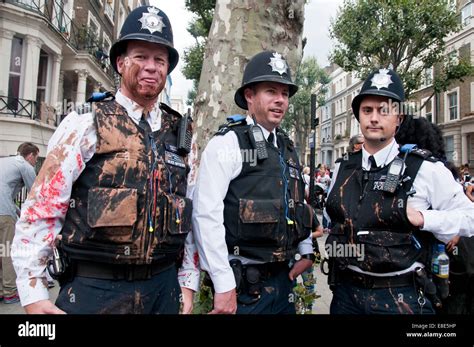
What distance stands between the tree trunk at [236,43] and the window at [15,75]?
9.56 meters

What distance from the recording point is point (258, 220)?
2.00 metres

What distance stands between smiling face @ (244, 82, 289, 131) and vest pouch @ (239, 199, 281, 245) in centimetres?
53

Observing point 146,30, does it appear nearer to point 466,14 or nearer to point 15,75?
point 15,75

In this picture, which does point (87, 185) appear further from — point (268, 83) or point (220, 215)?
point (268, 83)

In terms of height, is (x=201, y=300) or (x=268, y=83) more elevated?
(x=268, y=83)

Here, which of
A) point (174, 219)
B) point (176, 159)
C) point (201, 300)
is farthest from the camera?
point (201, 300)

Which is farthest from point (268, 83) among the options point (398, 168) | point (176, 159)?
point (398, 168)

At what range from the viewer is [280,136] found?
2.40 metres

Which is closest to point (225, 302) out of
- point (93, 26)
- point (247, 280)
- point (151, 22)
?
point (247, 280)

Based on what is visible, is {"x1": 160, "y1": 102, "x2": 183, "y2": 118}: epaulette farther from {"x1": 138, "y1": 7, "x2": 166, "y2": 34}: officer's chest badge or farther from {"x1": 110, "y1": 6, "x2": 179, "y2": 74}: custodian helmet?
{"x1": 138, "y1": 7, "x2": 166, "y2": 34}: officer's chest badge

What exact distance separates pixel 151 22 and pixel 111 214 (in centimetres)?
107

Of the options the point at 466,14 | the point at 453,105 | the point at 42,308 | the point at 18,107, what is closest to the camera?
the point at 42,308

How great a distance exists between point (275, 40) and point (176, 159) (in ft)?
6.93

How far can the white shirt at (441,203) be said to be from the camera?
2.01 m
